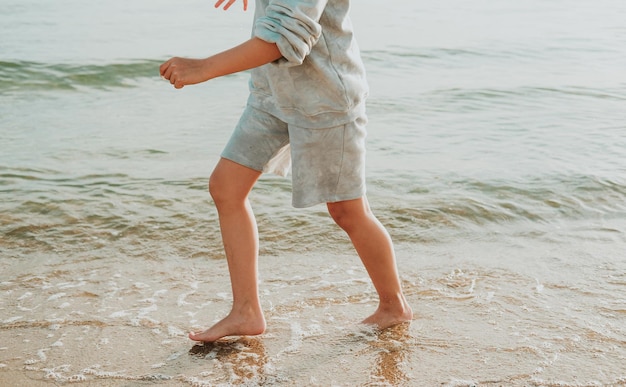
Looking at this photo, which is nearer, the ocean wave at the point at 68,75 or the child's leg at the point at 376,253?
the child's leg at the point at 376,253

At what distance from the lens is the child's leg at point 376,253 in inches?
125

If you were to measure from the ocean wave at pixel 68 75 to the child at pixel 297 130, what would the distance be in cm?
738

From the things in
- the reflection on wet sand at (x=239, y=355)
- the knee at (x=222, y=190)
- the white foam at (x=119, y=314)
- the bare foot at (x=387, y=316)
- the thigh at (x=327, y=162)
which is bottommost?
the white foam at (x=119, y=314)

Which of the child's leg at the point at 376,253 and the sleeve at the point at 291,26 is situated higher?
the sleeve at the point at 291,26

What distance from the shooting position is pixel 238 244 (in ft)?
10.4

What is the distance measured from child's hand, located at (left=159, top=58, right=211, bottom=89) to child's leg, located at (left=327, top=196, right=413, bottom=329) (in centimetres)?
80

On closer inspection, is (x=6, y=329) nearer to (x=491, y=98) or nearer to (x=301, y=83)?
(x=301, y=83)

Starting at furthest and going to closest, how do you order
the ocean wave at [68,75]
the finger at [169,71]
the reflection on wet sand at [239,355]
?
1. the ocean wave at [68,75]
2. the reflection on wet sand at [239,355]
3. the finger at [169,71]

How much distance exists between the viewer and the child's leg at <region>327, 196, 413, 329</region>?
3.18 metres

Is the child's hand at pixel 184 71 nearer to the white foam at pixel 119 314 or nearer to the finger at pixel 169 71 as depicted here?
the finger at pixel 169 71

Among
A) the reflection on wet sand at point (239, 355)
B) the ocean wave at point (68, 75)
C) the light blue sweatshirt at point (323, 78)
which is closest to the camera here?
the light blue sweatshirt at point (323, 78)

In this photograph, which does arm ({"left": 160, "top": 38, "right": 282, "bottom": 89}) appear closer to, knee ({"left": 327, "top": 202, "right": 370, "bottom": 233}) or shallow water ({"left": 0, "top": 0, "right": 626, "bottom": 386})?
knee ({"left": 327, "top": 202, "right": 370, "bottom": 233})

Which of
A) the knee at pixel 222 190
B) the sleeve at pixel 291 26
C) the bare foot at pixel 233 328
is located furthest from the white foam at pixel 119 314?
the sleeve at pixel 291 26

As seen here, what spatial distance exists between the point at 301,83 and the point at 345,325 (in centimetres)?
111
